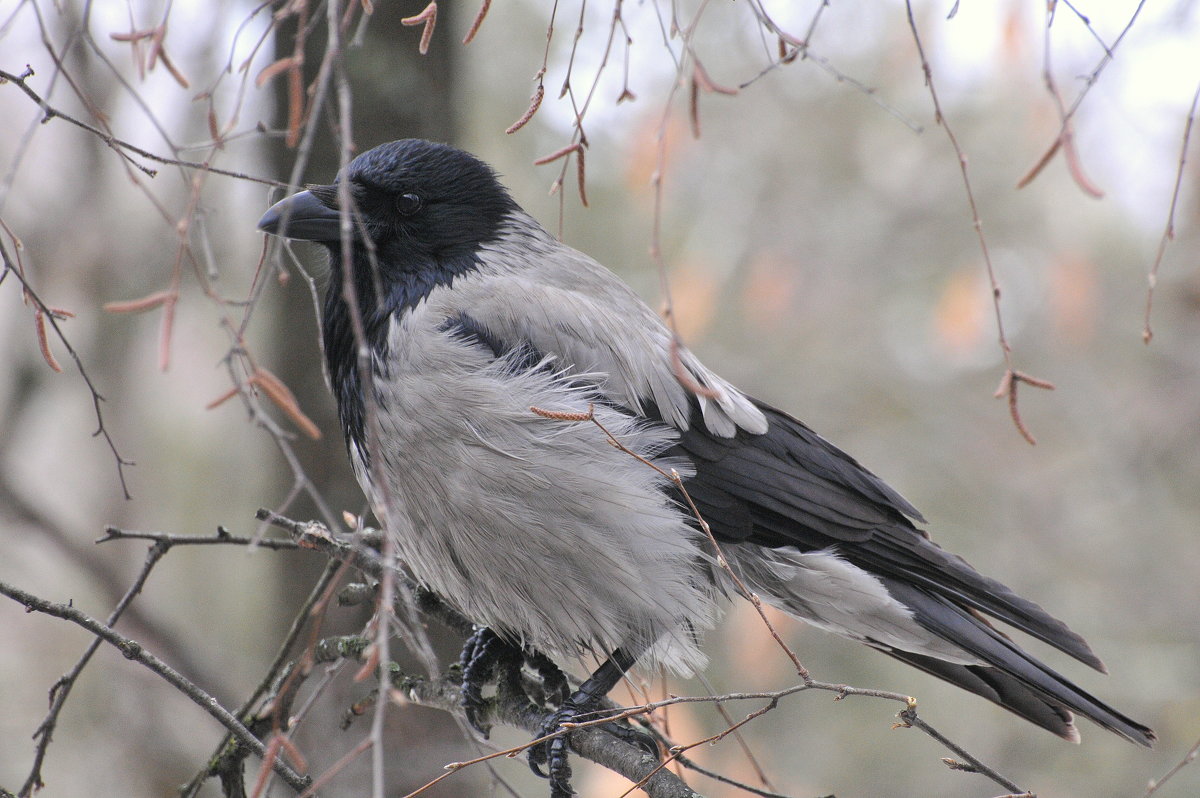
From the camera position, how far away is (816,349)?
334 inches

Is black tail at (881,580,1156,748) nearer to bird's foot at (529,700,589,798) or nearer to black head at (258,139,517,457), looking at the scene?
bird's foot at (529,700,589,798)

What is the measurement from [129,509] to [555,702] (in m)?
4.21

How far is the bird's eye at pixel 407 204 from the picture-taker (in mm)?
3371

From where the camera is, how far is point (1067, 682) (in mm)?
2941

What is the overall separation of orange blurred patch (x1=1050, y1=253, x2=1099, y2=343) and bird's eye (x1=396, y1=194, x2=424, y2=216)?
4436 mm

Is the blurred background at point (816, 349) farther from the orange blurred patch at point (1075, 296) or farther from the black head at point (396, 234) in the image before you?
the black head at point (396, 234)

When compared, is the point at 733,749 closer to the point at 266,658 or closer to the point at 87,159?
the point at 266,658

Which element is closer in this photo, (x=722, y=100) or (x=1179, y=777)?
(x=1179, y=777)

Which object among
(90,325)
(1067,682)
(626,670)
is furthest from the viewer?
(90,325)

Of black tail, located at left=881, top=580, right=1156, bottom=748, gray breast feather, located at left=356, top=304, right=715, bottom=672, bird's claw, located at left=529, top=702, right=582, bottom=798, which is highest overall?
black tail, located at left=881, top=580, right=1156, bottom=748

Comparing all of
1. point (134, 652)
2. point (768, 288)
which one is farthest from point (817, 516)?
point (768, 288)

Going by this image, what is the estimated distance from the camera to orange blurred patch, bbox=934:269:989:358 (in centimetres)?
648

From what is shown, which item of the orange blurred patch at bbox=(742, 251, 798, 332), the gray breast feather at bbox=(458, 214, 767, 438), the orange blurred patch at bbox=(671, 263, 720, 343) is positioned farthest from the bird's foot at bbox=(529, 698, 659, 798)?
the orange blurred patch at bbox=(742, 251, 798, 332)

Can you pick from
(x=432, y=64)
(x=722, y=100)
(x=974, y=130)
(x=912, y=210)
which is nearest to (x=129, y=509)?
(x=432, y=64)
